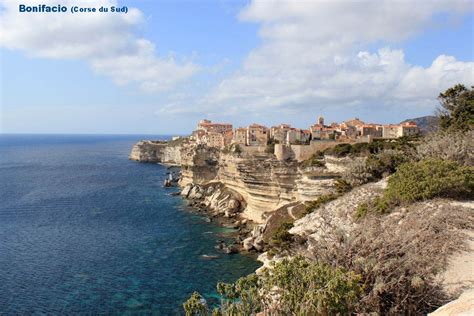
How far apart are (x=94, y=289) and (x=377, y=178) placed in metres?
19.8

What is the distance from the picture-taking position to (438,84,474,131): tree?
3000 cm

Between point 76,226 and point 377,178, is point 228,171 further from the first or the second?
point 377,178

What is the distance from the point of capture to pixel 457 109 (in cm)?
3228

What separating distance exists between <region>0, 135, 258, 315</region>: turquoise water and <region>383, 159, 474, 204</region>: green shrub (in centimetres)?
1100

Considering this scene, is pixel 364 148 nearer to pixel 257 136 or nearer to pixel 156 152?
pixel 257 136

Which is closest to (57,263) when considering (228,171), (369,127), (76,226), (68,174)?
(76,226)

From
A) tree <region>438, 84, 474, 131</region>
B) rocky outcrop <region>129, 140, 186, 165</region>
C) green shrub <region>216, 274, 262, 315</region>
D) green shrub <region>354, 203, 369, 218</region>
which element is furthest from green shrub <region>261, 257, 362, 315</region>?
rocky outcrop <region>129, 140, 186, 165</region>

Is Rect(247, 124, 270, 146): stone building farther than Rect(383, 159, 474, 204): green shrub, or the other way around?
Rect(247, 124, 270, 146): stone building

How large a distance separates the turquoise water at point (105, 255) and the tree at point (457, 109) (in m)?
19.5

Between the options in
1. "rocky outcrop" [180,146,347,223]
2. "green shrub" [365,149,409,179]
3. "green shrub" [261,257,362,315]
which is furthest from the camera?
"rocky outcrop" [180,146,347,223]

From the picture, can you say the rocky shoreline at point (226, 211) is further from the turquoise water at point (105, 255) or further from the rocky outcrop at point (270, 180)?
the turquoise water at point (105, 255)

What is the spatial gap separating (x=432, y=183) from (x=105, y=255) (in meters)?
21.6

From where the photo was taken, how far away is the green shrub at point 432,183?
17266 millimetres

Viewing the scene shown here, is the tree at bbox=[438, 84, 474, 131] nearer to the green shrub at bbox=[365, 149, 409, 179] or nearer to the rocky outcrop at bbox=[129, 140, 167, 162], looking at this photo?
the green shrub at bbox=[365, 149, 409, 179]
